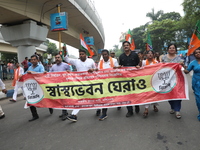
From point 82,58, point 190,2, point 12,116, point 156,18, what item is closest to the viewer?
point 82,58

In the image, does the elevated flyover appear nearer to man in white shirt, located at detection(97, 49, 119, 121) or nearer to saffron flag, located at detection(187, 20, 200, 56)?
man in white shirt, located at detection(97, 49, 119, 121)

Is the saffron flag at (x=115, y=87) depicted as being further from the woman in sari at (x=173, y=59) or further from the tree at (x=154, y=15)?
the tree at (x=154, y=15)

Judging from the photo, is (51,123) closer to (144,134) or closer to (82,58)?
(82,58)

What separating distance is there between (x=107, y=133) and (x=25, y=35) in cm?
998

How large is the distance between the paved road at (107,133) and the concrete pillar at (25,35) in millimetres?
7940

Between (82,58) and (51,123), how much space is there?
1720 millimetres

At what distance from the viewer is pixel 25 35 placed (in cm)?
1059

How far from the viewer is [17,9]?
914cm

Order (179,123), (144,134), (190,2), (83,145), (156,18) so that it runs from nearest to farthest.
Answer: (83,145), (144,134), (179,123), (190,2), (156,18)

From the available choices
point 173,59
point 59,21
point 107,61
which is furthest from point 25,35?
point 173,59

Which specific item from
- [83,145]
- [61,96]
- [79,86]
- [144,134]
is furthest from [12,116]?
[144,134]

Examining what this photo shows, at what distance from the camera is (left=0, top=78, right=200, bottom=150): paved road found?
2492 mm

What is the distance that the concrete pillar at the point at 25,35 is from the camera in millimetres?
10445

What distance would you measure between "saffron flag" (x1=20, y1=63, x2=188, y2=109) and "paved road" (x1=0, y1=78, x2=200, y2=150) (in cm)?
41
